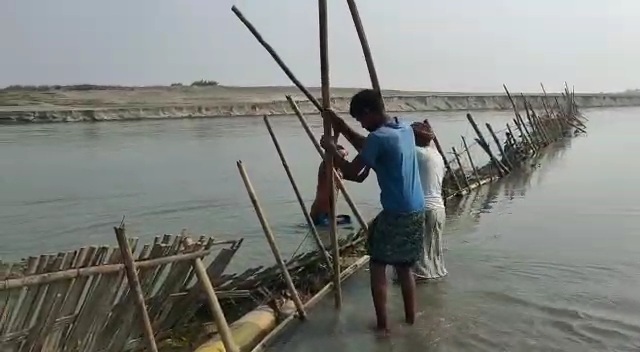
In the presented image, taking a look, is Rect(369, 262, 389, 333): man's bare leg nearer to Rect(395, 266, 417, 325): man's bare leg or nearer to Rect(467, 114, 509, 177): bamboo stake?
Rect(395, 266, 417, 325): man's bare leg

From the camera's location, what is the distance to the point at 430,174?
6.55 m

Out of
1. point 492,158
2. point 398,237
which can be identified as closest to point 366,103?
point 398,237

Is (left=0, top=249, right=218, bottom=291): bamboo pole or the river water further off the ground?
(left=0, top=249, right=218, bottom=291): bamboo pole

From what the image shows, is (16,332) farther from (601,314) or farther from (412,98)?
(412,98)

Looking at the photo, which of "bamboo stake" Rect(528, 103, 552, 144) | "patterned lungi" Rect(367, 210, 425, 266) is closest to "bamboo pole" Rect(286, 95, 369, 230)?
"patterned lungi" Rect(367, 210, 425, 266)

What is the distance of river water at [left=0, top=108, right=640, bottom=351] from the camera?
230 inches

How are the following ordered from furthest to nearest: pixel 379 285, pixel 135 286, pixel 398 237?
pixel 379 285 < pixel 398 237 < pixel 135 286

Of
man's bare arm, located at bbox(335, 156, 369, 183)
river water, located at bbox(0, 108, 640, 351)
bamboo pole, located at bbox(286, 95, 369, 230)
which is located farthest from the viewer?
bamboo pole, located at bbox(286, 95, 369, 230)

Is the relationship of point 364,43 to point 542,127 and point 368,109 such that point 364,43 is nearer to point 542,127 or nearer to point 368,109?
point 368,109

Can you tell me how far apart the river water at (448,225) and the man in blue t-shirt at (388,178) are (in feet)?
2.23

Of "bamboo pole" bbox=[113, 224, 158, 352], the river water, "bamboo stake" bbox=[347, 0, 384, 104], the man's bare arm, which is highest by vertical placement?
"bamboo stake" bbox=[347, 0, 384, 104]

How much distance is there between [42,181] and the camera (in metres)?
15.9

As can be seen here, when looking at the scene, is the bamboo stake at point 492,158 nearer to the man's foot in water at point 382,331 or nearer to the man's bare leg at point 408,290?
the man's bare leg at point 408,290

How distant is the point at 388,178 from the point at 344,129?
467 mm
